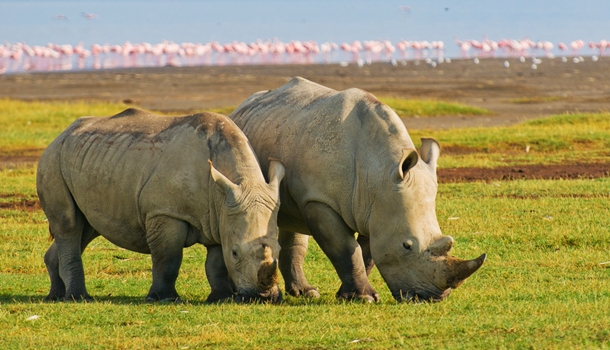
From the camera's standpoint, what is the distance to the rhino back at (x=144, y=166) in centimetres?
903

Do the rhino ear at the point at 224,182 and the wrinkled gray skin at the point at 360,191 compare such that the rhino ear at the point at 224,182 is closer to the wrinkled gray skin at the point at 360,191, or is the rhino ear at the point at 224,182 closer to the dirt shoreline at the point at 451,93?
the wrinkled gray skin at the point at 360,191

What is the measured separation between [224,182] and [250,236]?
524 mm

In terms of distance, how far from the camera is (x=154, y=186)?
9.14m

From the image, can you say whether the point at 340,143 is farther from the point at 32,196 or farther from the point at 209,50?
the point at 209,50

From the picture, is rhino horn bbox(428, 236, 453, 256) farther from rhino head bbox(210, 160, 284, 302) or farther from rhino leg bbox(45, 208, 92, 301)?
rhino leg bbox(45, 208, 92, 301)

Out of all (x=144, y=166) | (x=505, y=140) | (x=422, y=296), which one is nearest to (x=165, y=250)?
(x=144, y=166)

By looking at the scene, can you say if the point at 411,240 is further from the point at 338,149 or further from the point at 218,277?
the point at 218,277

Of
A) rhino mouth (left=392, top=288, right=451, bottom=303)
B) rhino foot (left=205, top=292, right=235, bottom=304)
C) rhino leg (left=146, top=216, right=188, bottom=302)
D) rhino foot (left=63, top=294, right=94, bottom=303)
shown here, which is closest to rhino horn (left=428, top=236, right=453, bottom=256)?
rhino mouth (left=392, top=288, right=451, bottom=303)

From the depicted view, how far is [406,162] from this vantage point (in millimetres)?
8539

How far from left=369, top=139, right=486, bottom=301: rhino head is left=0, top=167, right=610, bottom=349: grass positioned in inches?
8.4

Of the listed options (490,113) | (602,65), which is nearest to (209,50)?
(602,65)

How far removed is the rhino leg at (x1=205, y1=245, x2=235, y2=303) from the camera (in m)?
9.03

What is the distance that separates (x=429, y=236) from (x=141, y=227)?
277 cm

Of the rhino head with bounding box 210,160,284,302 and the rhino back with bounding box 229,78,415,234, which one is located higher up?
the rhino back with bounding box 229,78,415,234
